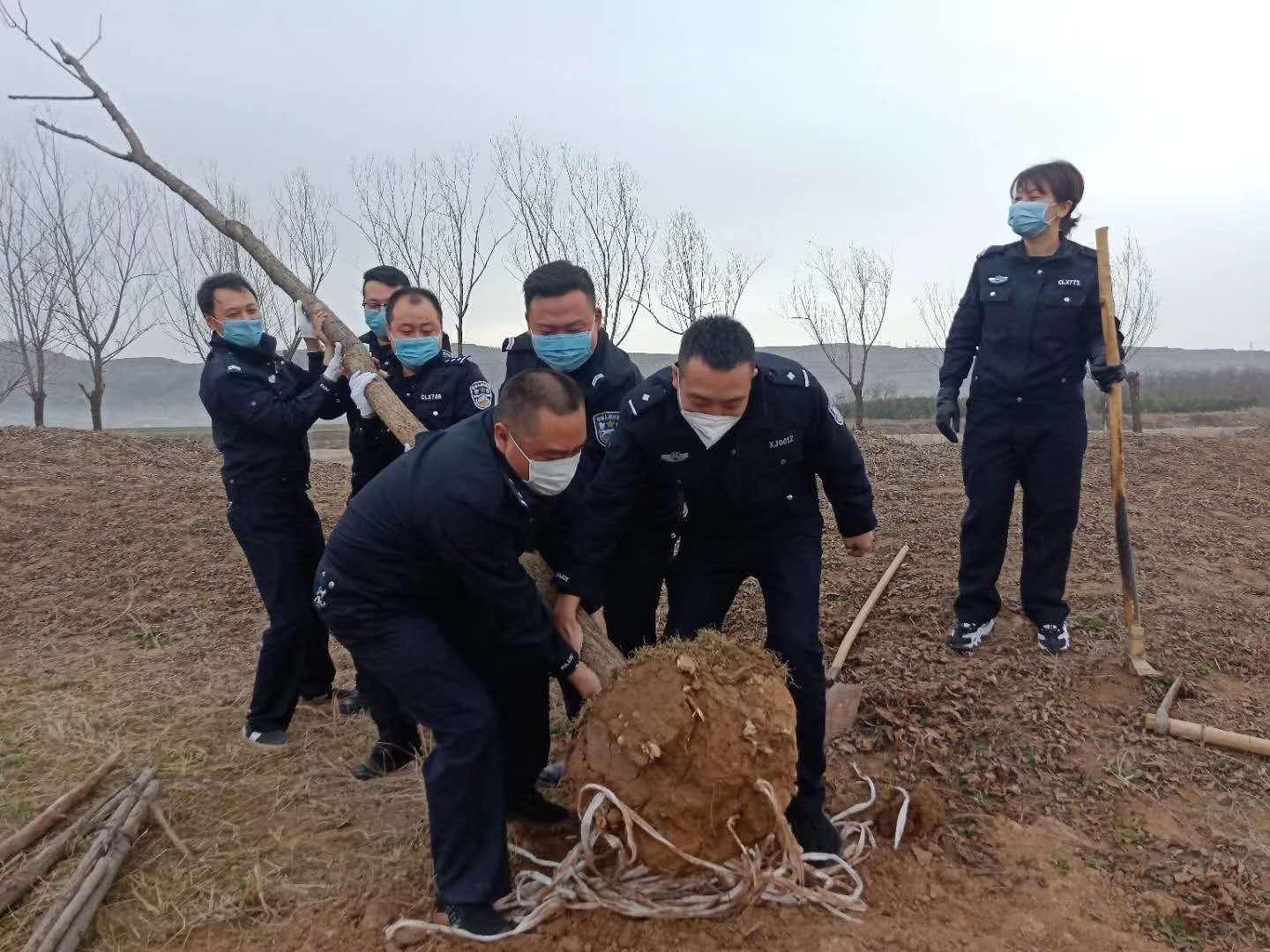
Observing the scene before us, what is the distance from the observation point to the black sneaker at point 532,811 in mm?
2924

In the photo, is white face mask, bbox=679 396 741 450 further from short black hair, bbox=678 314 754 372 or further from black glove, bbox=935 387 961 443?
black glove, bbox=935 387 961 443

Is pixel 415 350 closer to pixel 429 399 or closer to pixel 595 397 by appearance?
pixel 429 399

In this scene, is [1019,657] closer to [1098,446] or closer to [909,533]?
[909,533]

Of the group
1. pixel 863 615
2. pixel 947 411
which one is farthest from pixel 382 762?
pixel 947 411

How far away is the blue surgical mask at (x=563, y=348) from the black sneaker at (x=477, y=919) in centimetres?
176

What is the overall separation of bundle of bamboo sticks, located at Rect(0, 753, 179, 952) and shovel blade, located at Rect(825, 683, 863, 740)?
237cm

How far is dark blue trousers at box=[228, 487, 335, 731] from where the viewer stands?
12.1 ft

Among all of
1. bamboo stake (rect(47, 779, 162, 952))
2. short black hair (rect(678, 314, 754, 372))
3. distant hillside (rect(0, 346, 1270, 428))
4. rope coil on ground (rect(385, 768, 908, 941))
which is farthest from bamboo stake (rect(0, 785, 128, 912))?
distant hillside (rect(0, 346, 1270, 428))

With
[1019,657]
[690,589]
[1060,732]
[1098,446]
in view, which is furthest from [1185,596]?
[1098,446]

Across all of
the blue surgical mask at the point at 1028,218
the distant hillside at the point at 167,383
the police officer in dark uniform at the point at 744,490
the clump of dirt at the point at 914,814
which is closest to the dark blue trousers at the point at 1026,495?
the blue surgical mask at the point at 1028,218

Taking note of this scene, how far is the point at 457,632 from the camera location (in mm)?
2754

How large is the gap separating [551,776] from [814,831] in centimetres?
116

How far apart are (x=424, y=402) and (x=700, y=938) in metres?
2.40

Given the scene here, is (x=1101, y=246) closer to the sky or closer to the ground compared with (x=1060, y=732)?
closer to the sky
